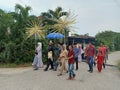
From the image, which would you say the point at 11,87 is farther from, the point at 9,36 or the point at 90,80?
the point at 9,36

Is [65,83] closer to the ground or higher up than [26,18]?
closer to the ground

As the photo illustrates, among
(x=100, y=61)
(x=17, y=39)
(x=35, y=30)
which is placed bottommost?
(x=100, y=61)

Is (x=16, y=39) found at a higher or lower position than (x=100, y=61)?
higher

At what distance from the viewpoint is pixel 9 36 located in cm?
2886

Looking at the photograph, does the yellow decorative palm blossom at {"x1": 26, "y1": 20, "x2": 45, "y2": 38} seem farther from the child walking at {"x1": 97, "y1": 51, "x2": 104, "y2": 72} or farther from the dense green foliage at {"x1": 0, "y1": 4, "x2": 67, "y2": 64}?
the child walking at {"x1": 97, "y1": 51, "x2": 104, "y2": 72}

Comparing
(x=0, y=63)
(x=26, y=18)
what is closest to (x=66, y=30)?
(x=26, y=18)

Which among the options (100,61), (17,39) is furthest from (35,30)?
(100,61)

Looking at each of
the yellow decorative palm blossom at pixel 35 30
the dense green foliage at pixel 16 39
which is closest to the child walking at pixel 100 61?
the dense green foliage at pixel 16 39

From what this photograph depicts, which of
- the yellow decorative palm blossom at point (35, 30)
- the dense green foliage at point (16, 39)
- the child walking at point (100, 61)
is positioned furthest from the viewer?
the yellow decorative palm blossom at point (35, 30)

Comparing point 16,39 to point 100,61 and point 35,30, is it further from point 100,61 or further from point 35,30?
point 100,61

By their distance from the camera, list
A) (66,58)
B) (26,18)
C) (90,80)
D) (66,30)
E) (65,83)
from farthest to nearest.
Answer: (66,30)
(26,18)
(66,58)
(90,80)
(65,83)

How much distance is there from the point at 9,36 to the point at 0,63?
7.63 ft

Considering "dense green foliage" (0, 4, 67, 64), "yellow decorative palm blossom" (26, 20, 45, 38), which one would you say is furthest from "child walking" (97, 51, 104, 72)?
"yellow decorative palm blossom" (26, 20, 45, 38)

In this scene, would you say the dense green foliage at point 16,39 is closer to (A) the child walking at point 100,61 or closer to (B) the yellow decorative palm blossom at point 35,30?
(B) the yellow decorative palm blossom at point 35,30
